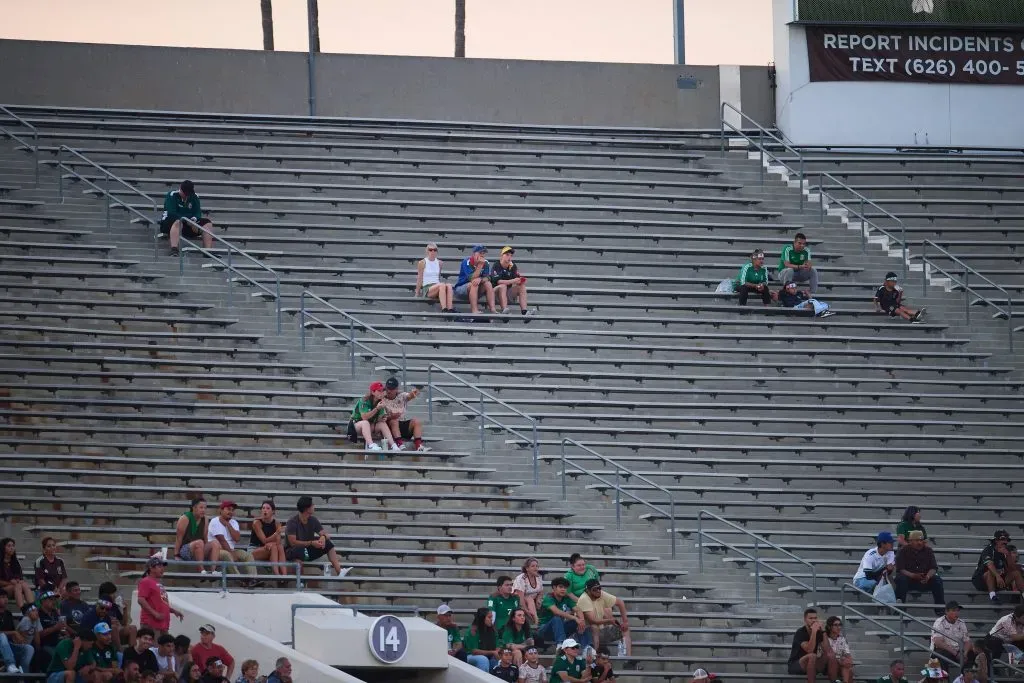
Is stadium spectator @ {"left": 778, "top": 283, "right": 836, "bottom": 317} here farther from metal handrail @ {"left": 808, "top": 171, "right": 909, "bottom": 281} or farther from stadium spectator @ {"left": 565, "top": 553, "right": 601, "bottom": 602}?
stadium spectator @ {"left": 565, "top": 553, "right": 601, "bottom": 602}

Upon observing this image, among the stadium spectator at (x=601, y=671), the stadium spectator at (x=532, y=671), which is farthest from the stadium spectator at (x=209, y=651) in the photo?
the stadium spectator at (x=601, y=671)

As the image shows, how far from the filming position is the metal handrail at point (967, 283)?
23828 millimetres

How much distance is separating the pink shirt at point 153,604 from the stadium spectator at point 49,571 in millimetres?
927

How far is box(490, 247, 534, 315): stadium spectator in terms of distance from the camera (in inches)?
883

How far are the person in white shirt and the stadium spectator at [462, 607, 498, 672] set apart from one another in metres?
2.08

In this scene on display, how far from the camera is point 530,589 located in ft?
56.1

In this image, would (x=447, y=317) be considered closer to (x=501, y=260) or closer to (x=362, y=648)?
(x=501, y=260)

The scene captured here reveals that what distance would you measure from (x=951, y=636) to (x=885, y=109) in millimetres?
12330

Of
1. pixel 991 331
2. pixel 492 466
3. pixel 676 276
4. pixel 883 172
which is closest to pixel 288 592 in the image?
pixel 492 466

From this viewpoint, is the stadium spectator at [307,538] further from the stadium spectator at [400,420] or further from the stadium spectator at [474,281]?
the stadium spectator at [474,281]

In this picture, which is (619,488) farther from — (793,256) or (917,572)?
(793,256)

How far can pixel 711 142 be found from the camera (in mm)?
27062

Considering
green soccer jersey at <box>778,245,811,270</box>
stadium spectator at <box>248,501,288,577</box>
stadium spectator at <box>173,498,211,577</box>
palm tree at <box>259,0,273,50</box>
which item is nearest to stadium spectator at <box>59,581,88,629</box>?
stadium spectator at <box>173,498,211,577</box>

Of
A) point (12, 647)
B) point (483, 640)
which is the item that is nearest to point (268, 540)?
point (483, 640)
